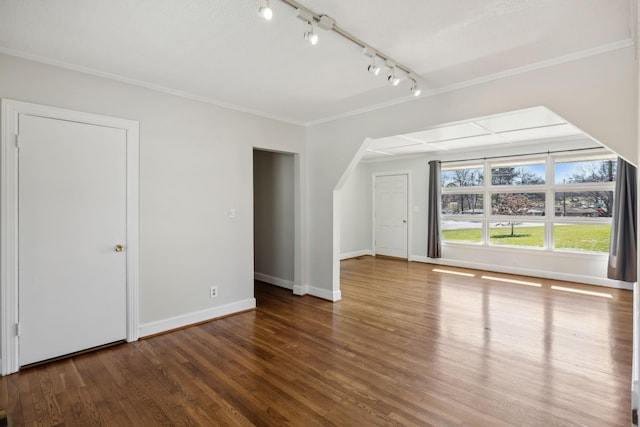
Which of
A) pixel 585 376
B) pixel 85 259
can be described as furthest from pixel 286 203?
pixel 585 376

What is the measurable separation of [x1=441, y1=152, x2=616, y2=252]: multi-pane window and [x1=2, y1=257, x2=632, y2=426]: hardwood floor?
71.3 inches

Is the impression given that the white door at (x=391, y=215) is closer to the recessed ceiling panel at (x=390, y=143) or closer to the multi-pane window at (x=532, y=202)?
the multi-pane window at (x=532, y=202)

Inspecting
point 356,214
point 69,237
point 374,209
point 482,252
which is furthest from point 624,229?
point 69,237

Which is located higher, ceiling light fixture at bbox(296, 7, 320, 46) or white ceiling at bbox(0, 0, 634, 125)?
white ceiling at bbox(0, 0, 634, 125)

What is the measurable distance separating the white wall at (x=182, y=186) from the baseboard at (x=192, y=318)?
11 millimetres

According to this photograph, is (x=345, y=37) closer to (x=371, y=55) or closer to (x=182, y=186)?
(x=371, y=55)

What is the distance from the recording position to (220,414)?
2102mm

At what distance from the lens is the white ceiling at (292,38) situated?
Result: 79.2 inches

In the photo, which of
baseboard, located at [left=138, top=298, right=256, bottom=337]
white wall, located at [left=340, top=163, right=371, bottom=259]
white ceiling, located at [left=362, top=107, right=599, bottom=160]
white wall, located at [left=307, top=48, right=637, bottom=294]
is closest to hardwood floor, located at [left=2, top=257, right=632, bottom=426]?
baseboard, located at [left=138, top=298, right=256, bottom=337]

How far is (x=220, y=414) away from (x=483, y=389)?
73.2 inches

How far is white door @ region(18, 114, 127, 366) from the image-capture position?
2672mm

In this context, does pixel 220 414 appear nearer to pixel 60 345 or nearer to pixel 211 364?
pixel 211 364

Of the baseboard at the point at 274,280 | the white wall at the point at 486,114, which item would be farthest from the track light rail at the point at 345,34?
the baseboard at the point at 274,280

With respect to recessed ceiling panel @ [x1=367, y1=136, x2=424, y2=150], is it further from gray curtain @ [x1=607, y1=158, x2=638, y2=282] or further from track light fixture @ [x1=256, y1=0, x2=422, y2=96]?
gray curtain @ [x1=607, y1=158, x2=638, y2=282]
